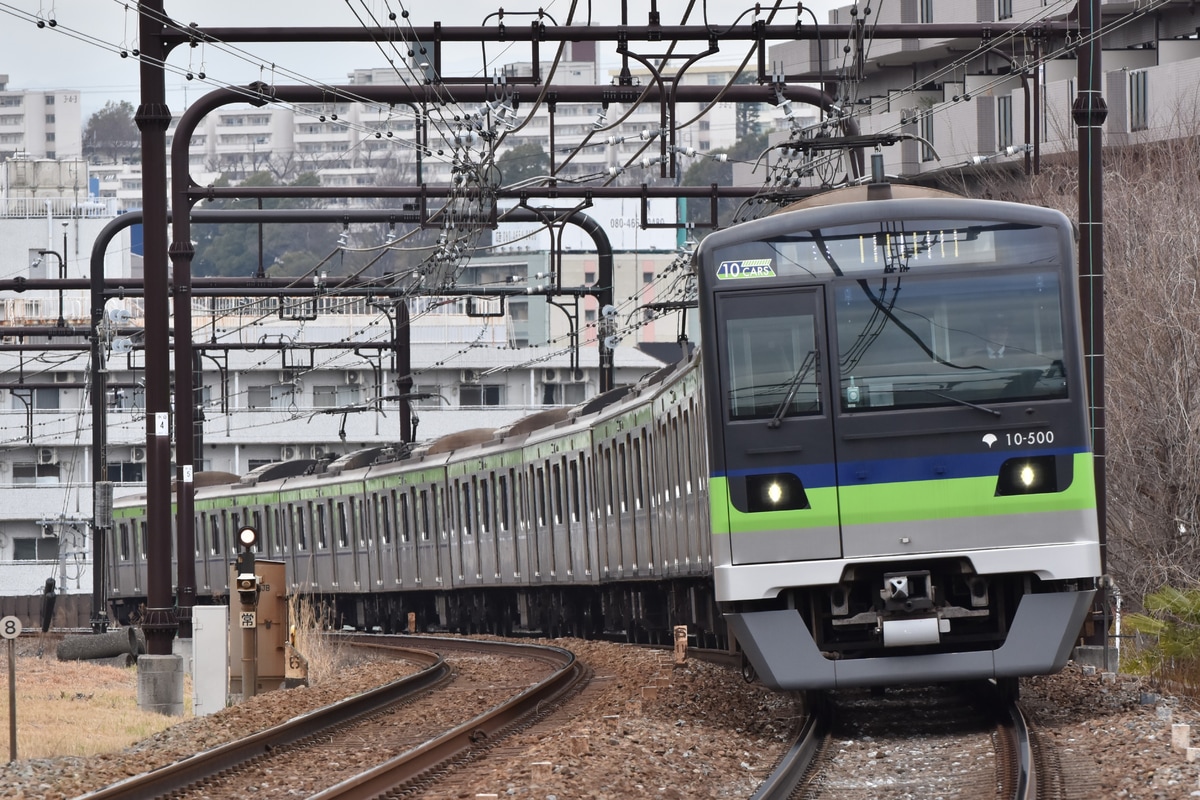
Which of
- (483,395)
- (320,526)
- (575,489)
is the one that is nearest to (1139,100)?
(575,489)

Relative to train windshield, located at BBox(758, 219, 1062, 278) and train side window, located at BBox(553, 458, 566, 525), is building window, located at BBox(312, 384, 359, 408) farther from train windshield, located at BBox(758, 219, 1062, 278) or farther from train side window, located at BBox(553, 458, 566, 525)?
train windshield, located at BBox(758, 219, 1062, 278)

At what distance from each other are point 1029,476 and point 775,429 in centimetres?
150

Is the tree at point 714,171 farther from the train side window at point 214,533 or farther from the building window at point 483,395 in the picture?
the train side window at point 214,533

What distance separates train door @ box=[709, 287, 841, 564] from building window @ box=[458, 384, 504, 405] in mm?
64846

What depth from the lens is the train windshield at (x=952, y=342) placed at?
38.3ft

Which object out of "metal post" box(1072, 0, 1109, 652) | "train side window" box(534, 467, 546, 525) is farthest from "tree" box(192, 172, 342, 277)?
"metal post" box(1072, 0, 1109, 652)

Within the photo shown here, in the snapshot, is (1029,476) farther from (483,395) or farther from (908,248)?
(483,395)

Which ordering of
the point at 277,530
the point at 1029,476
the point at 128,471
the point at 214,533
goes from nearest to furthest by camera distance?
the point at 1029,476 < the point at 277,530 < the point at 214,533 < the point at 128,471

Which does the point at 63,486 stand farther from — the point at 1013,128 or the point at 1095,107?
the point at 1095,107

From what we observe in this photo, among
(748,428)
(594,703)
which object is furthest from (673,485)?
(748,428)

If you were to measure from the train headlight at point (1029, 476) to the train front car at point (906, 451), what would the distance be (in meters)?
0.01

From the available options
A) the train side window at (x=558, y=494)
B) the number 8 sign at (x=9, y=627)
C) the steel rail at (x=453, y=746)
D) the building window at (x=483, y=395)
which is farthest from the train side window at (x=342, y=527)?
the building window at (x=483, y=395)

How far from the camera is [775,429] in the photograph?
466 inches

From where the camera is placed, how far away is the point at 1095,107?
50.7 feet
